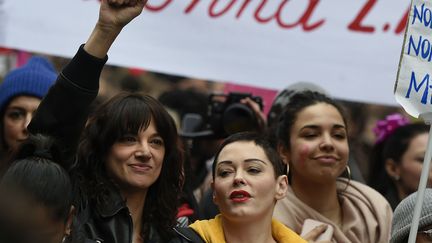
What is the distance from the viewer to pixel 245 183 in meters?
3.29

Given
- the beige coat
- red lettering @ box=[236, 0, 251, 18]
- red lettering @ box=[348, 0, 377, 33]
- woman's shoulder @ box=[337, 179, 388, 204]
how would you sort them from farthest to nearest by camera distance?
red lettering @ box=[348, 0, 377, 33] < red lettering @ box=[236, 0, 251, 18] < woman's shoulder @ box=[337, 179, 388, 204] < the beige coat

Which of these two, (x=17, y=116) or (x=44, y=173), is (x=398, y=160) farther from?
(x=44, y=173)

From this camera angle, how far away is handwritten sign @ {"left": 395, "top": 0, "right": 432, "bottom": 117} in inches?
118

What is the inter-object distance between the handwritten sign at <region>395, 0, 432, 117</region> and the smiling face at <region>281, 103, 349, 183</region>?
914mm

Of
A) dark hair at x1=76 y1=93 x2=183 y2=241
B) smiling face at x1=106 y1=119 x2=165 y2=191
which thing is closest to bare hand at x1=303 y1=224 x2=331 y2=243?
dark hair at x1=76 y1=93 x2=183 y2=241

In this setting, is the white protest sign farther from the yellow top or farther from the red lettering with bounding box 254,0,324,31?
the red lettering with bounding box 254,0,324,31

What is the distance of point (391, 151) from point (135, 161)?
199 centimetres

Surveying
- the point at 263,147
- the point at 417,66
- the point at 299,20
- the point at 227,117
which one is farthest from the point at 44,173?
the point at 299,20

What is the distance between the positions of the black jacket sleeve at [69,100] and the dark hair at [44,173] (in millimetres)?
59

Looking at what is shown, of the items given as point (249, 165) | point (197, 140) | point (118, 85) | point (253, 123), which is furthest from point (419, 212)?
point (118, 85)

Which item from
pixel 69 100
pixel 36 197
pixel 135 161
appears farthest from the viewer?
pixel 135 161

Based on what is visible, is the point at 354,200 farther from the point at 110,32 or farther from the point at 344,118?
the point at 110,32

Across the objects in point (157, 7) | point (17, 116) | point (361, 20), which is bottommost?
point (17, 116)

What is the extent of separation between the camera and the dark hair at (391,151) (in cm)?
485
